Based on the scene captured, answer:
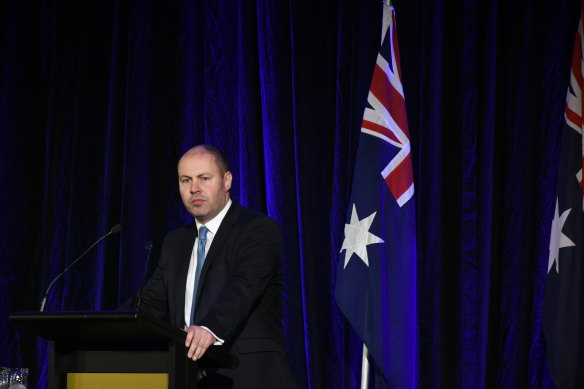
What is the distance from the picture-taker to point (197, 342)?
93.7 inches

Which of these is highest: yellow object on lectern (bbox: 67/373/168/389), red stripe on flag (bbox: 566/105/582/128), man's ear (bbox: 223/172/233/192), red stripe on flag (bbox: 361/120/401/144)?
red stripe on flag (bbox: 566/105/582/128)

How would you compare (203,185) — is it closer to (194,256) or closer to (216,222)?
(216,222)

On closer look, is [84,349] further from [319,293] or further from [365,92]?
[365,92]

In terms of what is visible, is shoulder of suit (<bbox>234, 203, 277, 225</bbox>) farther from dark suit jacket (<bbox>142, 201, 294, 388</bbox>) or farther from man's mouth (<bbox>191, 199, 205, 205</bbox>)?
man's mouth (<bbox>191, 199, 205, 205</bbox>)

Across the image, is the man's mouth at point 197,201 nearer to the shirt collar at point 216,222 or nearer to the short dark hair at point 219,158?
the shirt collar at point 216,222

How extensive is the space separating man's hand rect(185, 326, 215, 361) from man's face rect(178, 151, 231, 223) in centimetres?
96

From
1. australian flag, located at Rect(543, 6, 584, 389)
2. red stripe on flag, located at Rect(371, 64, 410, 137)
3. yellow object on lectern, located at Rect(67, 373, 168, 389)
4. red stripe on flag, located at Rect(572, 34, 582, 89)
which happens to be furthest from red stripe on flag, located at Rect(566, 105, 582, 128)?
yellow object on lectern, located at Rect(67, 373, 168, 389)

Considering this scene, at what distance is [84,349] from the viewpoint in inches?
98.5

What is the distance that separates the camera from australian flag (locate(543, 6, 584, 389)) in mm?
3975

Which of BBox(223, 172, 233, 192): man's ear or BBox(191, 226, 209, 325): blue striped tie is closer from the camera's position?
BBox(191, 226, 209, 325): blue striped tie

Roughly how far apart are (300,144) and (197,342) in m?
2.37

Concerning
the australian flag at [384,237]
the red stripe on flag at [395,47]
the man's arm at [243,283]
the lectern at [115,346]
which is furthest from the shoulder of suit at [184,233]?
the red stripe on flag at [395,47]

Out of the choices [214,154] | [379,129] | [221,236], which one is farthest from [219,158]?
[379,129]

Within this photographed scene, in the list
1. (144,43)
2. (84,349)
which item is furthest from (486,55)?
(84,349)
